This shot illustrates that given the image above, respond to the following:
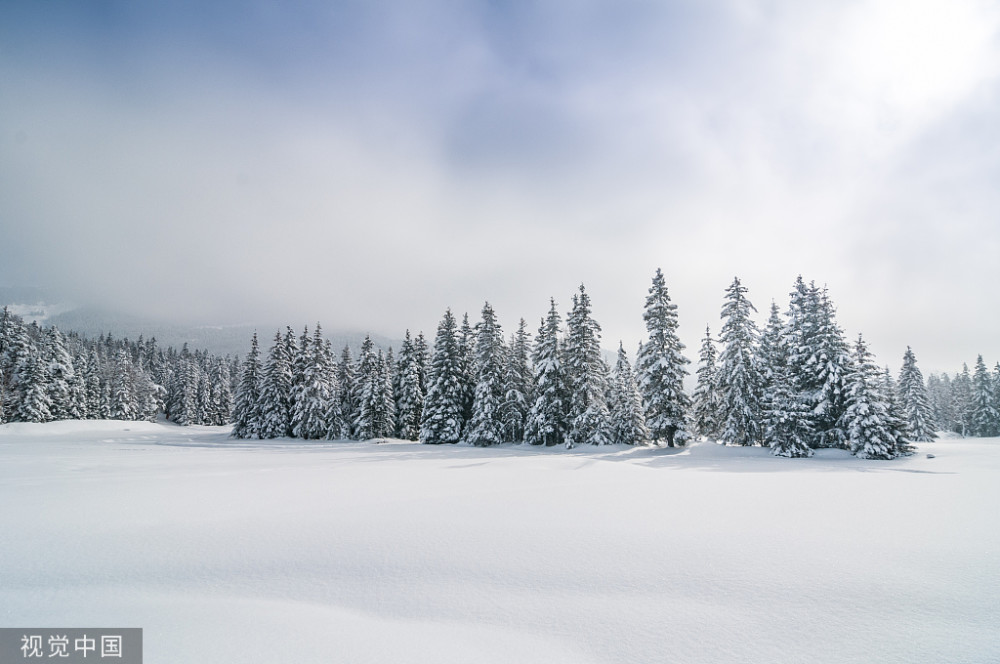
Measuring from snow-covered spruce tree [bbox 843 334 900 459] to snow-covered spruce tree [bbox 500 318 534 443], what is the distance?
2396 centimetres

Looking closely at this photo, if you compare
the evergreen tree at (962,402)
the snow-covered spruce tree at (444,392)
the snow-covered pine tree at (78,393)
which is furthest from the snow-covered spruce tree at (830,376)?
the snow-covered pine tree at (78,393)

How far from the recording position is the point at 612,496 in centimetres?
1127

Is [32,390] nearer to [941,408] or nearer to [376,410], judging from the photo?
[376,410]

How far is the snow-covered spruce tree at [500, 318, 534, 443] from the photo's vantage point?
134ft

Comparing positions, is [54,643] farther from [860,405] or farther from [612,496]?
[860,405]

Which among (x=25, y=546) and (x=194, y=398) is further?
(x=194, y=398)

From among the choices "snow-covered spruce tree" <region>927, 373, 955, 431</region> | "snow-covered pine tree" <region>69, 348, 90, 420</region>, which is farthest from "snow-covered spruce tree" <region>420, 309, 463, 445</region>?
"snow-covered spruce tree" <region>927, 373, 955, 431</region>

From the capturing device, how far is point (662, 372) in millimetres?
33844

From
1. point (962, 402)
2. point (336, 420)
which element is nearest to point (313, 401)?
point (336, 420)

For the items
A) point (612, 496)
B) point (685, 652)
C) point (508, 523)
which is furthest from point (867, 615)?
point (612, 496)

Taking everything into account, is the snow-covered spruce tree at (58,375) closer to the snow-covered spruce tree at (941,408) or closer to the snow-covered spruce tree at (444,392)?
the snow-covered spruce tree at (444,392)

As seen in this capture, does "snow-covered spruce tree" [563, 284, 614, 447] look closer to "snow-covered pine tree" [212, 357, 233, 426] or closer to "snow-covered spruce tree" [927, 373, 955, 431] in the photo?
"snow-covered spruce tree" [927, 373, 955, 431]

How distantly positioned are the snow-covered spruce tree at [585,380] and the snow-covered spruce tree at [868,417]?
52.4 ft

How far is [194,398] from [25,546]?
9308cm
